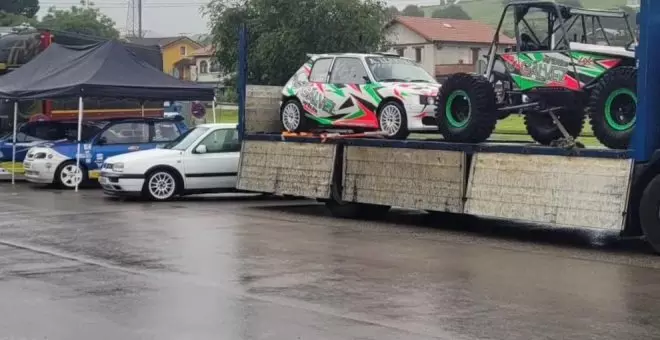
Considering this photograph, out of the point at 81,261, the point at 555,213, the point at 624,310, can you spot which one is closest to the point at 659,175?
the point at 555,213

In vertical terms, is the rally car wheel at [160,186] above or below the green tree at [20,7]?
below

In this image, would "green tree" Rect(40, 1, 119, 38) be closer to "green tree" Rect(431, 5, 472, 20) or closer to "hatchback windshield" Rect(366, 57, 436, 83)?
"green tree" Rect(431, 5, 472, 20)

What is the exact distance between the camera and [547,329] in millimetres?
7500

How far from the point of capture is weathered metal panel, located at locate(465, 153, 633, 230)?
11.5 metres

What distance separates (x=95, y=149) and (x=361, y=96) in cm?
829

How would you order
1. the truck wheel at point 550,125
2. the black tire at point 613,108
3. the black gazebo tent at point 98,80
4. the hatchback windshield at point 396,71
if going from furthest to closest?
1. the black gazebo tent at point 98,80
2. the hatchback windshield at point 396,71
3. the truck wheel at point 550,125
4. the black tire at point 613,108

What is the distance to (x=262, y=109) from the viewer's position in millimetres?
17609

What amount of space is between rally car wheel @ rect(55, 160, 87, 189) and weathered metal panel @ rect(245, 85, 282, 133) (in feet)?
19.4

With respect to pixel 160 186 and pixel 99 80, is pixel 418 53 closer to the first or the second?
pixel 99 80

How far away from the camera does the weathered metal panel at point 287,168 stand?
620 inches

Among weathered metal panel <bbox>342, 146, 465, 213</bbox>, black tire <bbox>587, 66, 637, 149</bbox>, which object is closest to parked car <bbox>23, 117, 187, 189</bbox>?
weathered metal panel <bbox>342, 146, 465, 213</bbox>

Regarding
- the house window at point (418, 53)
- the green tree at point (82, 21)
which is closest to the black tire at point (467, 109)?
the house window at point (418, 53)

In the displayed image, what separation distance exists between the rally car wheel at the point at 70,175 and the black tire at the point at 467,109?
1044cm

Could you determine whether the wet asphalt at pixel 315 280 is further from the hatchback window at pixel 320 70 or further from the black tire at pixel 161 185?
the black tire at pixel 161 185
